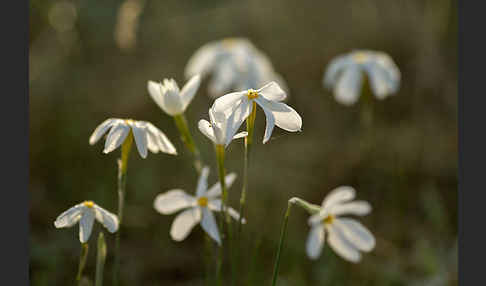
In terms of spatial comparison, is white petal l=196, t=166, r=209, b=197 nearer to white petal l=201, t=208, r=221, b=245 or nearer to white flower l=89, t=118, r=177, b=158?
white petal l=201, t=208, r=221, b=245

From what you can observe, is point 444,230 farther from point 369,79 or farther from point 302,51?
point 302,51

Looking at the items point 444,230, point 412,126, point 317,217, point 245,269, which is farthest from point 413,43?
point 317,217

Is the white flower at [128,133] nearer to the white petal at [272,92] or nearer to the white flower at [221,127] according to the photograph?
the white flower at [221,127]

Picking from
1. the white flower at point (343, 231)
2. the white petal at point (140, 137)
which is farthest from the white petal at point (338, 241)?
the white petal at point (140, 137)

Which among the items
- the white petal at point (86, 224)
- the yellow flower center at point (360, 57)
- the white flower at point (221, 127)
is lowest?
the white petal at point (86, 224)

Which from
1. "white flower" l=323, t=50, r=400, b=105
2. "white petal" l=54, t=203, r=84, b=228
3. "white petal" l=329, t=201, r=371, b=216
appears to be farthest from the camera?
"white flower" l=323, t=50, r=400, b=105

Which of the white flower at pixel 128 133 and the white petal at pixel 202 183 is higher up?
the white flower at pixel 128 133

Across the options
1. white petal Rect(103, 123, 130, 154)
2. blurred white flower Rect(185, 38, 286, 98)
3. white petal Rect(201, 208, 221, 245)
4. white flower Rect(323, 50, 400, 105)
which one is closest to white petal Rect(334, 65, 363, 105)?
white flower Rect(323, 50, 400, 105)

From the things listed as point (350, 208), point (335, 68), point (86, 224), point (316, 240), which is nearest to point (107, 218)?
point (86, 224)
